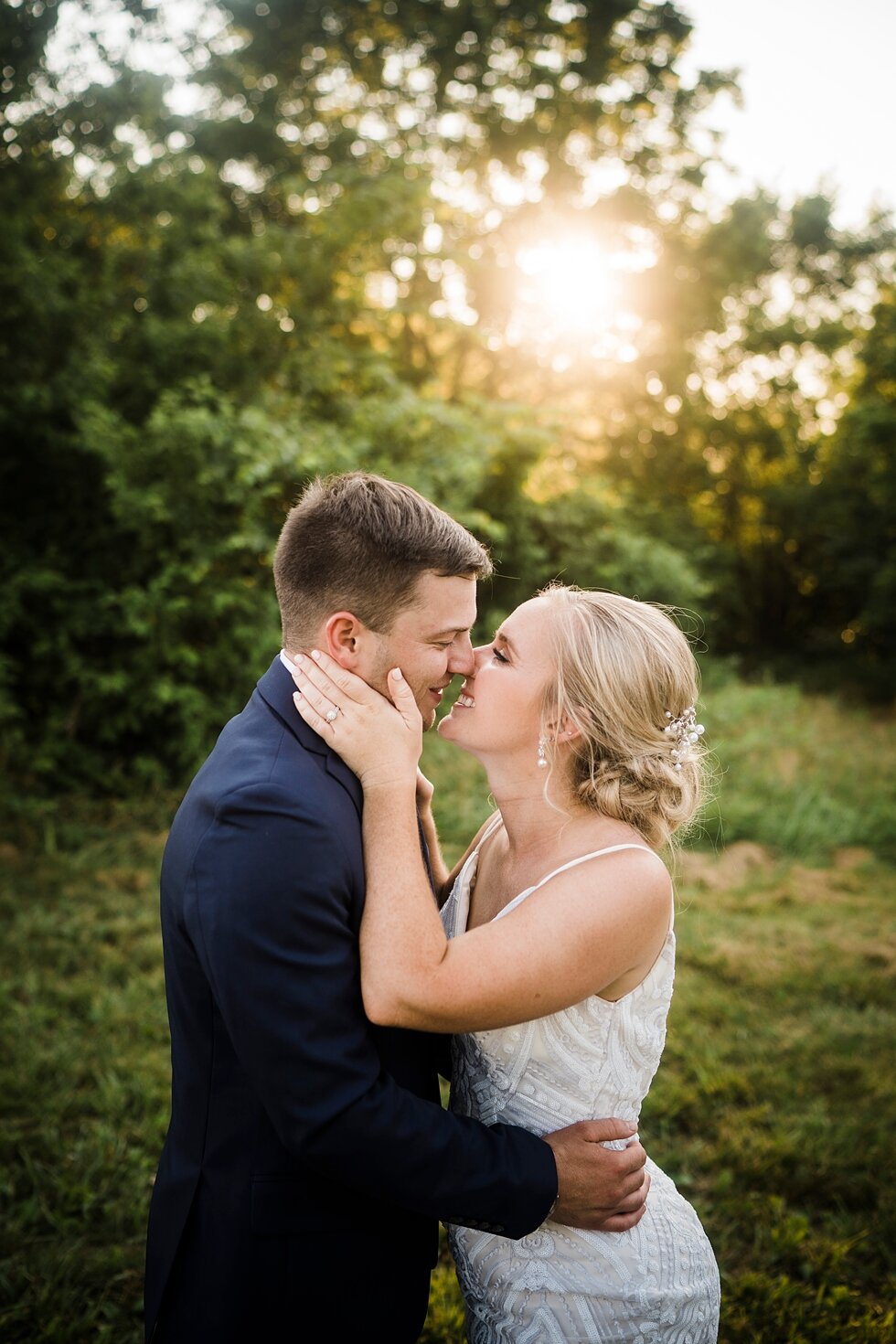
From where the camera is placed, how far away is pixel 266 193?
1228 centimetres

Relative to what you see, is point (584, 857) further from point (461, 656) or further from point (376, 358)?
point (376, 358)

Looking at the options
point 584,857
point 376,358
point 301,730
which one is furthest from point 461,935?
point 376,358

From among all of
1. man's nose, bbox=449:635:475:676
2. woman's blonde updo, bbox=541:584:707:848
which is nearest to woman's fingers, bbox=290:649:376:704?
man's nose, bbox=449:635:475:676

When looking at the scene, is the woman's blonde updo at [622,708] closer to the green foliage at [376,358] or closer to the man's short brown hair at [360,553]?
the man's short brown hair at [360,553]

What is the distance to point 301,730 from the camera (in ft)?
6.33

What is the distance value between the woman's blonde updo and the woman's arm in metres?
0.23

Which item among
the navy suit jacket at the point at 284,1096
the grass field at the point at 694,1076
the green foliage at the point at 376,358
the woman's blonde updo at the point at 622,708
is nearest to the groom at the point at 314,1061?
the navy suit jacket at the point at 284,1096

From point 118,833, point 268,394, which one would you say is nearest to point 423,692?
point 118,833

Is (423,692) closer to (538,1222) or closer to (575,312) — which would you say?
(538,1222)

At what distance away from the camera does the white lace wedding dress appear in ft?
7.00

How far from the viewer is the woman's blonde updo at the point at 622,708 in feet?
7.46

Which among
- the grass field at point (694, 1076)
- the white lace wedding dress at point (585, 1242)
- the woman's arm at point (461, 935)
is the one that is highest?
the woman's arm at point (461, 935)

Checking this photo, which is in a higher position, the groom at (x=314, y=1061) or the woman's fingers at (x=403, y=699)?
the woman's fingers at (x=403, y=699)

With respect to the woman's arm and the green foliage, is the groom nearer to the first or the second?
the woman's arm
